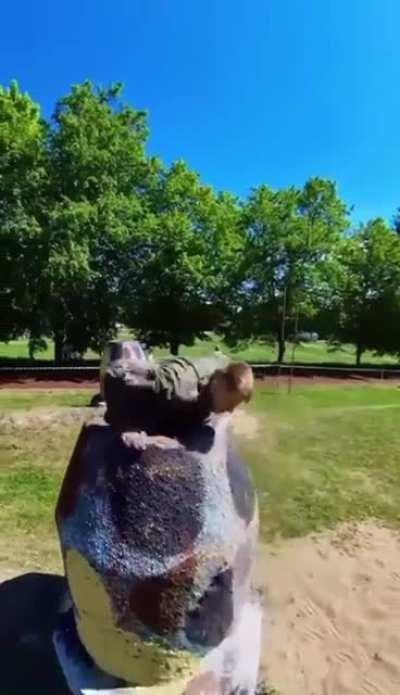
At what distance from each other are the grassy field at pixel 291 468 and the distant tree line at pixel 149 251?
222 inches

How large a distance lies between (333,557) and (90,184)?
51.9 ft

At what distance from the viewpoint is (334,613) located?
21.7 ft

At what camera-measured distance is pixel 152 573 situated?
2434 millimetres

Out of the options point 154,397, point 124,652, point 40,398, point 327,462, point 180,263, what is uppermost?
point 180,263

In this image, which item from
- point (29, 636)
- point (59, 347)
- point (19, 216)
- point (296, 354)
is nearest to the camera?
point (29, 636)

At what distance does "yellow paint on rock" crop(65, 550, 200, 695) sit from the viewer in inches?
97.3

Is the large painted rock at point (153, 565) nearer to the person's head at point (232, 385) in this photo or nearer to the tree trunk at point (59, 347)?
the person's head at point (232, 385)

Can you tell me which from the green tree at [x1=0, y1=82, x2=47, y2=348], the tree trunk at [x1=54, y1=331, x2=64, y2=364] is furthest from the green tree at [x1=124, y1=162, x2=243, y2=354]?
the green tree at [x1=0, y1=82, x2=47, y2=348]

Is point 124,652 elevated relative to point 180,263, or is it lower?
lower

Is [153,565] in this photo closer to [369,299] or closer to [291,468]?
[291,468]

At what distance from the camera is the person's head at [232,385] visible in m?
2.36

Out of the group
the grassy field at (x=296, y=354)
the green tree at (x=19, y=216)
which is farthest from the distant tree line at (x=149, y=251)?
the grassy field at (x=296, y=354)

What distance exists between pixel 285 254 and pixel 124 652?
2286 centimetres

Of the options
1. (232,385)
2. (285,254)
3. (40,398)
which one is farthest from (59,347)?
(232,385)
